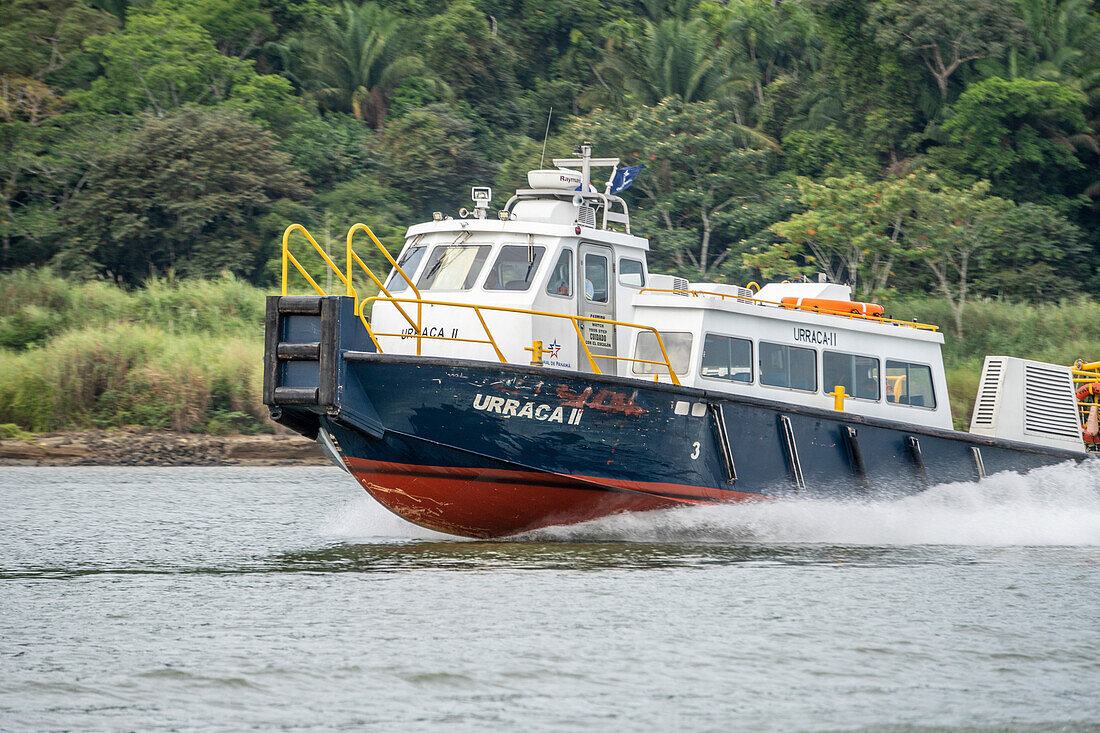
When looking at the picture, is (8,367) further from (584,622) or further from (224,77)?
(584,622)

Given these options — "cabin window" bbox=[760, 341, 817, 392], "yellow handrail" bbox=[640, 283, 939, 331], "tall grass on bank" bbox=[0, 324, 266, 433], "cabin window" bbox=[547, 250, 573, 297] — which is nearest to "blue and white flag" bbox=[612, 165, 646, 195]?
"yellow handrail" bbox=[640, 283, 939, 331]

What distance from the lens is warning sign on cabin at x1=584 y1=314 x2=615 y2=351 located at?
12.3 metres

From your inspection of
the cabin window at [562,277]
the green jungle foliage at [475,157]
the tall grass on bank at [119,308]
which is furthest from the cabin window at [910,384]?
the tall grass on bank at [119,308]

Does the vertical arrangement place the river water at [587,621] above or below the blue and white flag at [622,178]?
below

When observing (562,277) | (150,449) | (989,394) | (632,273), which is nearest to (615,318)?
(632,273)

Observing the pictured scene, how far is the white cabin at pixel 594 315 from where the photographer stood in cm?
1195

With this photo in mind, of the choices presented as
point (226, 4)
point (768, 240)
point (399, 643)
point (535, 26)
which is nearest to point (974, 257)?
point (768, 240)

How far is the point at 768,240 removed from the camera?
3181 centimetres

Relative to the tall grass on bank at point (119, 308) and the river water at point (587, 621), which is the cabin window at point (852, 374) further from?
the tall grass on bank at point (119, 308)

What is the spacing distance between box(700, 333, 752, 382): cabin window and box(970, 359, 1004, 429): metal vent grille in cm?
330

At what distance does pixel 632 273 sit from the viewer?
1312 centimetres

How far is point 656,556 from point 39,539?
6.70 m

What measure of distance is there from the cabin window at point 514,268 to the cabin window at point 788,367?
252cm

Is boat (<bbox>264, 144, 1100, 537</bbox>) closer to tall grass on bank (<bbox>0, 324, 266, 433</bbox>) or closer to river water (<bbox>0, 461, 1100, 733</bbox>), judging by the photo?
river water (<bbox>0, 461, 1100, 733</bbox>)
